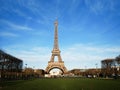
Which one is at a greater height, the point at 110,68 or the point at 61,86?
the point at 110,68

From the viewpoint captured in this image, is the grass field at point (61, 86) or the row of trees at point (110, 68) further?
the row of trees at point (110, 68)

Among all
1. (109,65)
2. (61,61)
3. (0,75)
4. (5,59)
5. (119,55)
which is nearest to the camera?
(0,75)

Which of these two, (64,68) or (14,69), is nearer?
(14,69)

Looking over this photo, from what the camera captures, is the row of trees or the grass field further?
the row of trees

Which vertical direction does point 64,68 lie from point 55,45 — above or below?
below

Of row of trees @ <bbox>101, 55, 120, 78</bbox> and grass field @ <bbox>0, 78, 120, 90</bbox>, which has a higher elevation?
row of trees @ <bbox>101, 55, 120, 78</bbox>

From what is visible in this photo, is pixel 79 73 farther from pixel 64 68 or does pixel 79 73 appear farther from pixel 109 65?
pixel 109 65

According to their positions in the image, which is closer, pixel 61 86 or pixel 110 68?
pixel 61 86

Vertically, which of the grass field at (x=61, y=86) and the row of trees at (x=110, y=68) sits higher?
the row of trees at (x=110, y=68)

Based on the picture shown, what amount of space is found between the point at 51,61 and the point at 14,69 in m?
41.3

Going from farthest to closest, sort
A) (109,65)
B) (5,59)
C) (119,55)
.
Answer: (109,65)
(119,55)
(5,59)

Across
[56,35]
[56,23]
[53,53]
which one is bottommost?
[53,53]

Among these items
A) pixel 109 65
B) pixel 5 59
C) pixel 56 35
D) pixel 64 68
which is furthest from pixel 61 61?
pixel 5 59

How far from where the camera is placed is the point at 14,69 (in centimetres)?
7181
